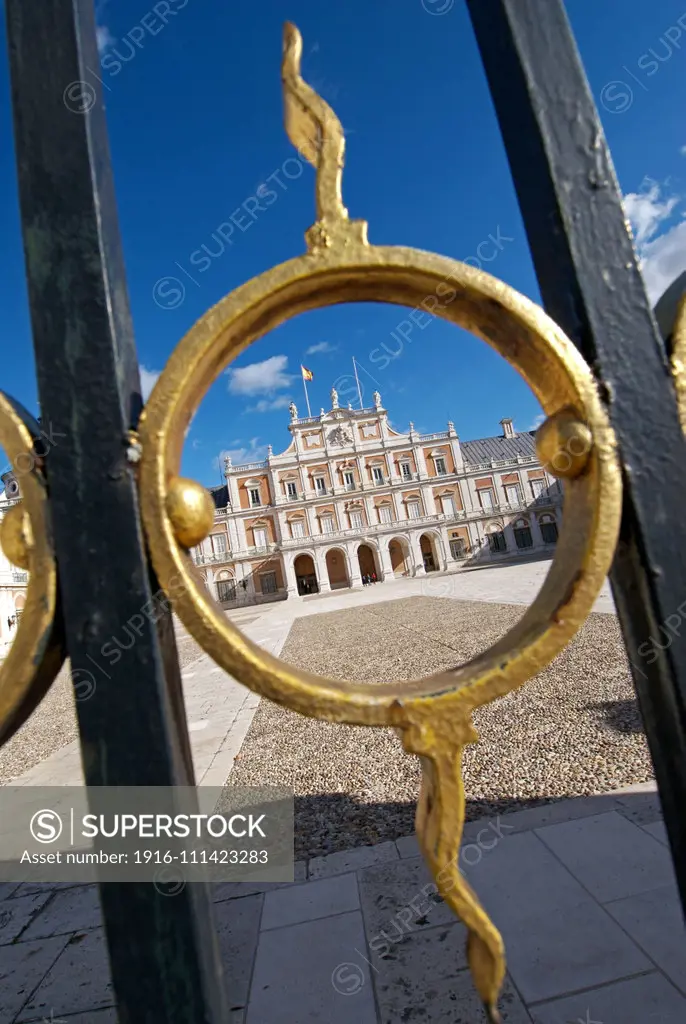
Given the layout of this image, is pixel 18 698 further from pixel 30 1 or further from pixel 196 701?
pixel 196 701

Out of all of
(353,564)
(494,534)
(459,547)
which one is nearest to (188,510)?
(353,564)

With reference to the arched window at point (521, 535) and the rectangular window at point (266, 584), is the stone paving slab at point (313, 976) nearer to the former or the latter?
the rectangular window at point (266, 584)

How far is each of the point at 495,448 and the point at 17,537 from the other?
44459 millimetres

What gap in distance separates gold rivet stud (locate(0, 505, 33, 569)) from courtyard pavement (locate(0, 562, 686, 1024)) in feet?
6.33

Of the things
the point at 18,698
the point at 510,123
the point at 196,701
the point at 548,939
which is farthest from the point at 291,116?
the point at 196,701

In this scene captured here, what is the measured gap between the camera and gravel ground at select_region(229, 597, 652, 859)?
3.22m

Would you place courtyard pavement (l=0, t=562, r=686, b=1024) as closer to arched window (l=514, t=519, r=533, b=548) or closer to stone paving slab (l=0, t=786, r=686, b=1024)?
stone paving slab (l=0, t=786, r=686, b=1024)

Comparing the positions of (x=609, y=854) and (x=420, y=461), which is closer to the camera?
(x=609, y=854)

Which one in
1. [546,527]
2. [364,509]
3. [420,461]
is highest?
[420,461]

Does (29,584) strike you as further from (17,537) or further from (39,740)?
(39,740)

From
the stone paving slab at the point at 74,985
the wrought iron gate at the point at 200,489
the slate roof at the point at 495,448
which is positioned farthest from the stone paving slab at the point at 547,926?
the slate roof at the point at 495,448

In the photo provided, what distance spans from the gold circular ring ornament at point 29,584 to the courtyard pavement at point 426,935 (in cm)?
183

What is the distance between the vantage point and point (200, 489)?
65 cm

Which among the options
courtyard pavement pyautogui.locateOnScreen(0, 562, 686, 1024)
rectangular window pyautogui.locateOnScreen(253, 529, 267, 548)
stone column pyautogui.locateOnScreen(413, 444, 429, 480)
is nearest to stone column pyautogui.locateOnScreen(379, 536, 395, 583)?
stone column pyautogui.locateOnScreen(413, 444, 429, 480)
